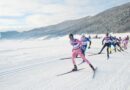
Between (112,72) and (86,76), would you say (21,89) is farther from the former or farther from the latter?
(112,72)

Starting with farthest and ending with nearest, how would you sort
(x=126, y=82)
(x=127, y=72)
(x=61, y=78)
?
(x=127, y=72), (x=61, y=78), (x=126, y=82)

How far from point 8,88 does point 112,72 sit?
429 cm

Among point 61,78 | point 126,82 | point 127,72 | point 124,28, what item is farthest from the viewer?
point 124,28

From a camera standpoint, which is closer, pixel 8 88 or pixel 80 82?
pixel 8 88

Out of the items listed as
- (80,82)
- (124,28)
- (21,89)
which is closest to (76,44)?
(80,82)

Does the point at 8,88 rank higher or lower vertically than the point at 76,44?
lower

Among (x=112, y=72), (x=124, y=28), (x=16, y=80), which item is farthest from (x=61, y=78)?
(x=124, y=28)

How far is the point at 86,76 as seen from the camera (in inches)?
377

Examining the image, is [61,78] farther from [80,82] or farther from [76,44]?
[76,44]

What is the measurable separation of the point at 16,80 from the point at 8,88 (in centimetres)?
134

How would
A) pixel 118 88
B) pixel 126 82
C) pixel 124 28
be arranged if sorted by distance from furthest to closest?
pixel 124 28 < pixel 126 82 < pixel 118 88

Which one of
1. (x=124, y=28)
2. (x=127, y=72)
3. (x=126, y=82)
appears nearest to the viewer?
(x=126, y=82)

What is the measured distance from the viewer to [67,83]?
8414mm

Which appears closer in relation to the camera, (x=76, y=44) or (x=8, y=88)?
(x=8, y=88)
